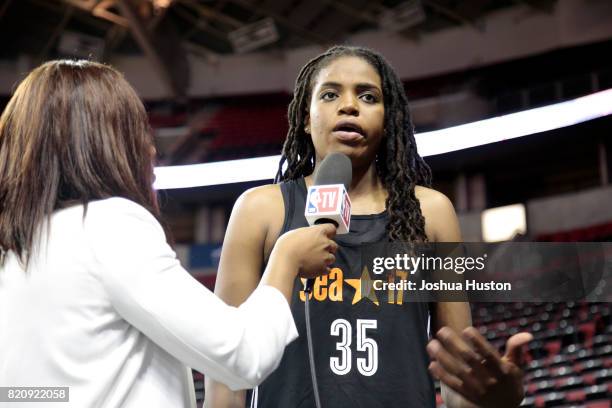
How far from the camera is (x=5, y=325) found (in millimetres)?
893

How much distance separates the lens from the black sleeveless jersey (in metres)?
1.19

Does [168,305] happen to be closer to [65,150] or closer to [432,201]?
[65,150]

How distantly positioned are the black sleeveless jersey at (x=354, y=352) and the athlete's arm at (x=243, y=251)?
3.5 inches

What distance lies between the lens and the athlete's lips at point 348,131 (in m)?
1.33

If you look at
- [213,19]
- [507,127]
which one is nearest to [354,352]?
[507,127]

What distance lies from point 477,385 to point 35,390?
1.69ft

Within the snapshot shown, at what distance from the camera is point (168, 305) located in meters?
0.86

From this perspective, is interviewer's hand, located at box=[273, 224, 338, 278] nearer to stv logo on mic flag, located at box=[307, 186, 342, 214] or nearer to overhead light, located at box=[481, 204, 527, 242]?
stv logo on mic flag, located at box=[307, 186, 342, 214]

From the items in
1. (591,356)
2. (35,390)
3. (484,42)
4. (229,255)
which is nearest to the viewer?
(35,390)

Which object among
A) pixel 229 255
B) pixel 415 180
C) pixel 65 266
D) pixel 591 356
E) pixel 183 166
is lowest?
pixel 65 266

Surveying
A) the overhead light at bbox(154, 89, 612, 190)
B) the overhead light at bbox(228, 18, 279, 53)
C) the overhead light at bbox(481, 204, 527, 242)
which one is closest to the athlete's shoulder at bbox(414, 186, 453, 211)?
the overhead light at bbox(154, 89, 612, 190)

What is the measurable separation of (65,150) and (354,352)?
548 millimetres

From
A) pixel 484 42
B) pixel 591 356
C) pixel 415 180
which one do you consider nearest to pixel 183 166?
pixel 484 42

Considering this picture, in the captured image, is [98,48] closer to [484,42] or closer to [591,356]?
[484,42]
